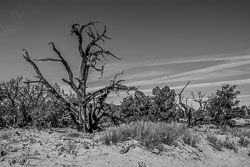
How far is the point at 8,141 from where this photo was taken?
761 centimetres

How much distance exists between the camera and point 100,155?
21.8ft

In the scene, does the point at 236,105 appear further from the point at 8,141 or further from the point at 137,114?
the point at 8,141

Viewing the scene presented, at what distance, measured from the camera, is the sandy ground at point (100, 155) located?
595 cm

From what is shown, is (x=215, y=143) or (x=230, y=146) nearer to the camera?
(x=215, y=143)

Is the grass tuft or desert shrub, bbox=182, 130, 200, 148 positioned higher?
desert shrub, bbox=182, 130, 200, 148

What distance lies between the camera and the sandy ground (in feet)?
19.5

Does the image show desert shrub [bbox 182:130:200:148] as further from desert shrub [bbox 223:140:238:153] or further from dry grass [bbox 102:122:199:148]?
desert shrub [bbox 223:140:238:153]

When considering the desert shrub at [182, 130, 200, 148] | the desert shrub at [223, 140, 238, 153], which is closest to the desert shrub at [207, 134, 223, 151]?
the desert shrub at [223, 140, 238, 153]

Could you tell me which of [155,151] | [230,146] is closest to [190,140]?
[230,146]

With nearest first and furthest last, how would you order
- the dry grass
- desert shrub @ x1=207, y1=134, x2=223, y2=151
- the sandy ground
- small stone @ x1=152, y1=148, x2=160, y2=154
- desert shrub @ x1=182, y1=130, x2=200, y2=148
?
the sandy ground → small stone @ x1=152, y1=148, x2=160, y2=154 → the dry grass → desert shrub @ x1=182, y1=130, x2=200, y2=148 → desert shrub @ x1=207, y1=134, x2=223, y2=151

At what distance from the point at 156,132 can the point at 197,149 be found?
194 centimetres

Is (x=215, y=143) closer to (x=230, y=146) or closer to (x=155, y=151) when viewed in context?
(x=230, y=146)

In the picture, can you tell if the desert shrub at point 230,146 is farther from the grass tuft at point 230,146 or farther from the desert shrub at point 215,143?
the desert shrub at point 215,143

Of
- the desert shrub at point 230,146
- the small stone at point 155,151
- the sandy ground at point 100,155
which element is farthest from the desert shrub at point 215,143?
the small stone at point 155,151
